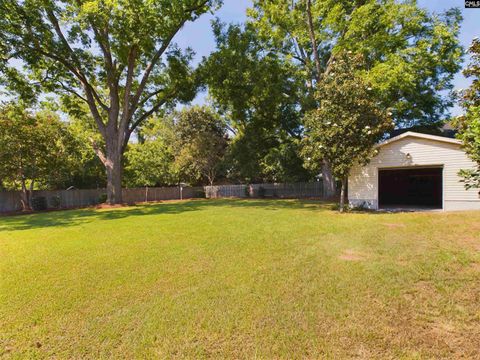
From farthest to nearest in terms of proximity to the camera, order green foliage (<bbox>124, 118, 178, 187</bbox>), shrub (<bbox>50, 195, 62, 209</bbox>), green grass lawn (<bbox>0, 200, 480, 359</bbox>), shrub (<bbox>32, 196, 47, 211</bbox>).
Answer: green foliage (<bbox>124, 118, 178, 187</bbox>) → shrub (<bbox>50, 195, 62, 209</bbox>) → shrub (<bbox>32, 196, 47, 211</bbox>) → green grass lawn (<bbox>0, 200, 480, 359</bbox>)

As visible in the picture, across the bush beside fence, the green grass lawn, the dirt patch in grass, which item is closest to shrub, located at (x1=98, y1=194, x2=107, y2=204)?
the bush beside fence

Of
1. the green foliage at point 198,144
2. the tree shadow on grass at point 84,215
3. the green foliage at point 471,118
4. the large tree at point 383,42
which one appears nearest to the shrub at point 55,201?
the tree shadow on grass at point 84,215

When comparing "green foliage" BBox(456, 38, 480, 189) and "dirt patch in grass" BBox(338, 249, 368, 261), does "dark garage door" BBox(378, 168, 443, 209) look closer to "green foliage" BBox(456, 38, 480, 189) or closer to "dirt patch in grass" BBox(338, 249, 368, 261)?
"dirt patch in grass" BBox(338, 249, 368, 261)

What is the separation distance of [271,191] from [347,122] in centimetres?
1512

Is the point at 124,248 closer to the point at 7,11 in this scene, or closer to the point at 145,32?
the point at 145,32

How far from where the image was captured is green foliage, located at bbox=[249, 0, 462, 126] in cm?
1487

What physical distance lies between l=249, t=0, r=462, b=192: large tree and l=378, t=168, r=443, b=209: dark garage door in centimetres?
380

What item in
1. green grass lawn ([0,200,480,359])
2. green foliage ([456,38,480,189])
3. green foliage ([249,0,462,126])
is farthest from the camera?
green foliage ([249,0,462,126])

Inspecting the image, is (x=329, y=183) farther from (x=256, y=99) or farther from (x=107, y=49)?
(x=107, y=49)

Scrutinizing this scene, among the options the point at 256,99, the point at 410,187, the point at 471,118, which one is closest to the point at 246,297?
the point at 471,118

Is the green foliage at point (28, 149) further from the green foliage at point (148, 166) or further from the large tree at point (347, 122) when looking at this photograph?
the large tree at point (347, 122)

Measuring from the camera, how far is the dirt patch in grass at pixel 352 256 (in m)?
5.20

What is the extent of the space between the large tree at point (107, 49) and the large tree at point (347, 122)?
384 inches

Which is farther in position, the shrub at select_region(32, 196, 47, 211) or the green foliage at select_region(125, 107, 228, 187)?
the green foliage at select_region(125, 107, 228, 187)
